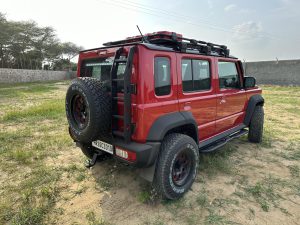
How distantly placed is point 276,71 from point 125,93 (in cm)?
2352

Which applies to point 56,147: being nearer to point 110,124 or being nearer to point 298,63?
point 110,124

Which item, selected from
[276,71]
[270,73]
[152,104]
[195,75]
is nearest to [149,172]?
[152,104]

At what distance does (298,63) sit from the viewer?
20469 mm

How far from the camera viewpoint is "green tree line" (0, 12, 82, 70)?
30.7m

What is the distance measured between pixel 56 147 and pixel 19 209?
213 cm

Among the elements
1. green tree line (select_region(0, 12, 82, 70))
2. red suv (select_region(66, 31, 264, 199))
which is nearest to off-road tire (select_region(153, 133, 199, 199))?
red suv (select_region(66, 31, 264, 199))

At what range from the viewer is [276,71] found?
73.0 ft

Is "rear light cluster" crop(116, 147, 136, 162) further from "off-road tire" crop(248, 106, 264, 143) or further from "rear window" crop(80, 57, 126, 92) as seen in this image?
"off-road tire" crop(248, 106, 264, 143)

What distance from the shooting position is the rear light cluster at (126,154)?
2571 millimetres

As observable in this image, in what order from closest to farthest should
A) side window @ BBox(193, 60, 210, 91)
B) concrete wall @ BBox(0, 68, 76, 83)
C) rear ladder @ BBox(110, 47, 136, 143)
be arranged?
rear ladder @ BBox(110, 47, 136, 143)
side window @ BBox(193, 60, 210, 91)
concrete wall @ BBox(0, 68, 76, 83)

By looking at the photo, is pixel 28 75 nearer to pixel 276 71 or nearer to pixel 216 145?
pixel 276 71

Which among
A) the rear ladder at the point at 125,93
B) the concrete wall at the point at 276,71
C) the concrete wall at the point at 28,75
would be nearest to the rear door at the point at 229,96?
the rear ladder at the point at 125,93

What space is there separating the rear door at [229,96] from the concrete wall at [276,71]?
19697 millimetres

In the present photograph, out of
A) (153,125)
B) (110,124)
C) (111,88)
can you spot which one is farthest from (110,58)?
(153,125)
